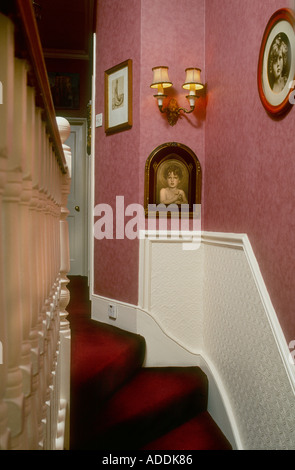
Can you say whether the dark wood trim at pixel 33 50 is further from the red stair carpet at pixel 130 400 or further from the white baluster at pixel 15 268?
the red stair carpet at pixel 130 400

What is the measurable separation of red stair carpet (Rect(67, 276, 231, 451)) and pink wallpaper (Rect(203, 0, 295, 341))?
0.94 metres

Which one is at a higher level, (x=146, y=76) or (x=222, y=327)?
(x=146, y=76)

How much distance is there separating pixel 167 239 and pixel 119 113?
95 centimetres

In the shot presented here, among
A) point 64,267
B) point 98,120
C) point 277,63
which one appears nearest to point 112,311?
point 64,267

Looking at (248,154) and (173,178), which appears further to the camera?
(173,178)

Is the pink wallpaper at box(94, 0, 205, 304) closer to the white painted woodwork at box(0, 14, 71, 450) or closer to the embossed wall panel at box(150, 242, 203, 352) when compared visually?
the embossed wall panel at box(150, 242, 203, 352)

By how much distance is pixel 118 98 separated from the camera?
2.97m

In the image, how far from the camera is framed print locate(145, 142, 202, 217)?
2.79m

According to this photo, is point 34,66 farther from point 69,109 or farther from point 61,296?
point 69,109

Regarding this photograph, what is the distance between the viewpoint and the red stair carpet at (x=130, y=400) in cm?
205

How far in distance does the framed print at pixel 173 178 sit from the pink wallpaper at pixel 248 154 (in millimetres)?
97

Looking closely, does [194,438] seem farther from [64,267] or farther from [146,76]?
[146,76]

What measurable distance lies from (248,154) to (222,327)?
1.02 metres

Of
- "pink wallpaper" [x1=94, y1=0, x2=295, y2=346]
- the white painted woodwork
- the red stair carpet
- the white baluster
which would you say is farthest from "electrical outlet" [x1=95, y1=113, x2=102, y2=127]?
the white baluster
